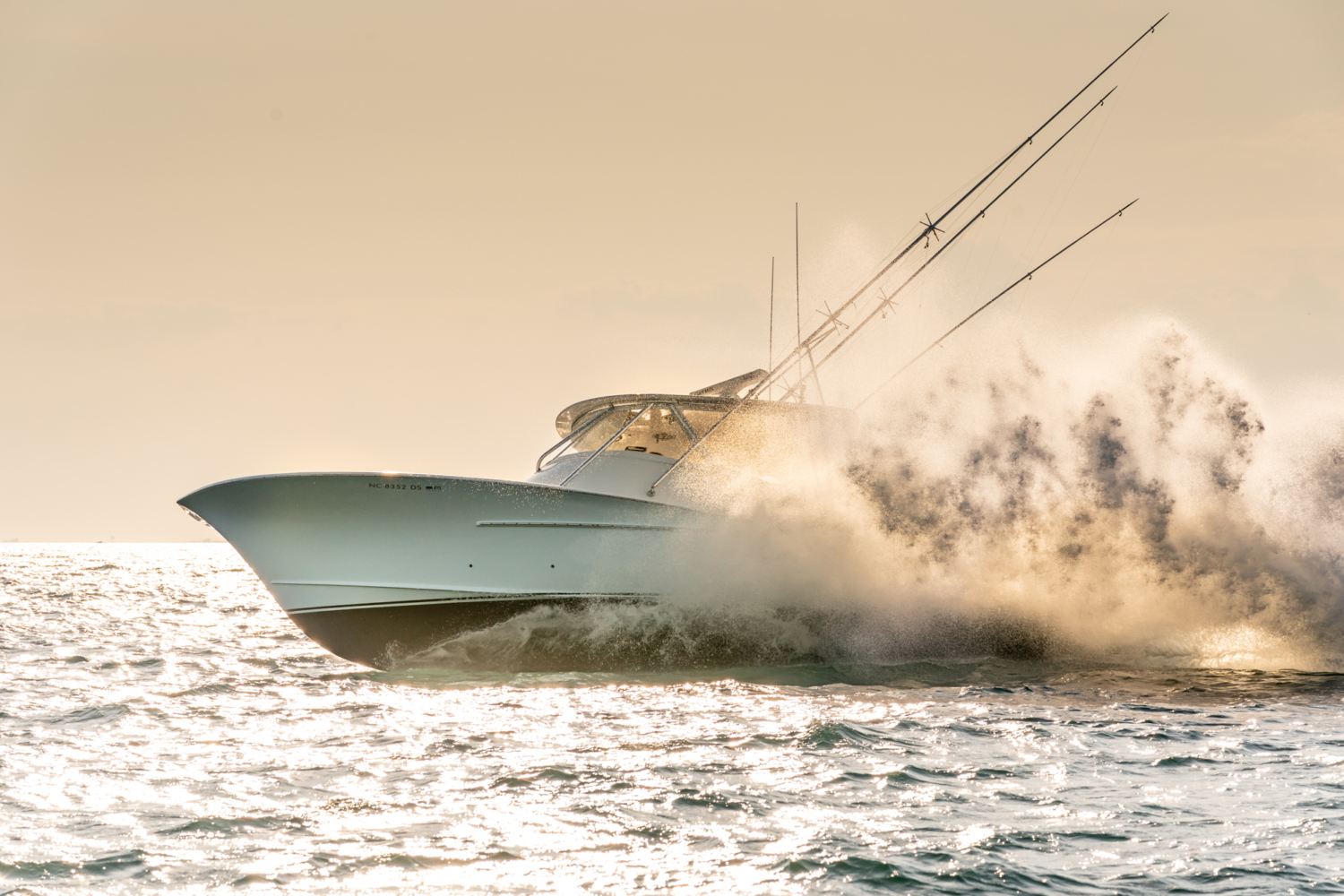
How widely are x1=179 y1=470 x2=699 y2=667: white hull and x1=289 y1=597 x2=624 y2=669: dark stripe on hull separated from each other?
0.02 m

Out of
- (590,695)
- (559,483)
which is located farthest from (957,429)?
(590,695)

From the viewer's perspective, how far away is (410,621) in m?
11.0

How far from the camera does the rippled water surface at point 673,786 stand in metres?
4.16

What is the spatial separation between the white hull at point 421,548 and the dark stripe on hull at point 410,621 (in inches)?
0.6

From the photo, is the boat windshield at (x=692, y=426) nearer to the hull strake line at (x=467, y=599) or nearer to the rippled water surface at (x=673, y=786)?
the hull strake line at (x=467, y=599)

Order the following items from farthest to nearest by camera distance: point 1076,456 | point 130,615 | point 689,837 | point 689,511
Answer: point 130,615, point 1076,456, point 689,511, point 689,837

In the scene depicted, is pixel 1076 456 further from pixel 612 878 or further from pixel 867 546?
pixel 612 878

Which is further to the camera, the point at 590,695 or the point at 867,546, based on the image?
the point at 867,546

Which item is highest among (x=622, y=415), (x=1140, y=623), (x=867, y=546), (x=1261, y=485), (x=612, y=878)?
(x=622, y=415)

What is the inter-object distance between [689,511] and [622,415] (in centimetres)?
192

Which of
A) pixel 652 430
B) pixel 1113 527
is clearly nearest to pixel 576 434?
pixel 652 430

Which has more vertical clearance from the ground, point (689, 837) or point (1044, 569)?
point (1044, 569)

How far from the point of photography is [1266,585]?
12.3m

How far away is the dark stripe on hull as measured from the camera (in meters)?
11.0
